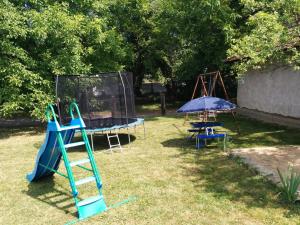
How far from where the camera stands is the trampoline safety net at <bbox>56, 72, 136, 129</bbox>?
11.2 m

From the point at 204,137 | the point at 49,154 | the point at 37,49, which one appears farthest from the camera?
the point at 37,49

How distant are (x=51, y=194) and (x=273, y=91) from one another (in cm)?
1021

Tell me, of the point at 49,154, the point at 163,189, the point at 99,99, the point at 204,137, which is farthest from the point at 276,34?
the point at 99,99

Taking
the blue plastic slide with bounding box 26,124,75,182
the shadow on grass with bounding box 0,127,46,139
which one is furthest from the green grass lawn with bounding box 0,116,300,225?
the shadow on grass with bounding box 0,127,46,139

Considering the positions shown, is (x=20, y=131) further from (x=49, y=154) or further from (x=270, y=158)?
(x=270, y=158)

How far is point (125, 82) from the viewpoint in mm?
11461

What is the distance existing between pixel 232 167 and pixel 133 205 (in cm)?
271

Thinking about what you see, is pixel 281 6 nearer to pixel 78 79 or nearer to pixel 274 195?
pixel 274 195

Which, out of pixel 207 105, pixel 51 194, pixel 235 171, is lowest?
pixel 51 194

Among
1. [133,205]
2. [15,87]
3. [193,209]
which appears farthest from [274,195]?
[15,87]

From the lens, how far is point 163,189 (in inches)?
252

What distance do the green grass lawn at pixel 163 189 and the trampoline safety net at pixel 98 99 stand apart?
1314 millimetres

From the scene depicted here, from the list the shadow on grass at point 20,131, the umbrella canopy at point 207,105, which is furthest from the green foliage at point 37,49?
the umbrella canopy at point 207,105

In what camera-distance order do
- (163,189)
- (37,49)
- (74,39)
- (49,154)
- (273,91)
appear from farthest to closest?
1. (37,49)
2. (74,39)
3. (273,91)
4. (49,154)
5. (163,189)
